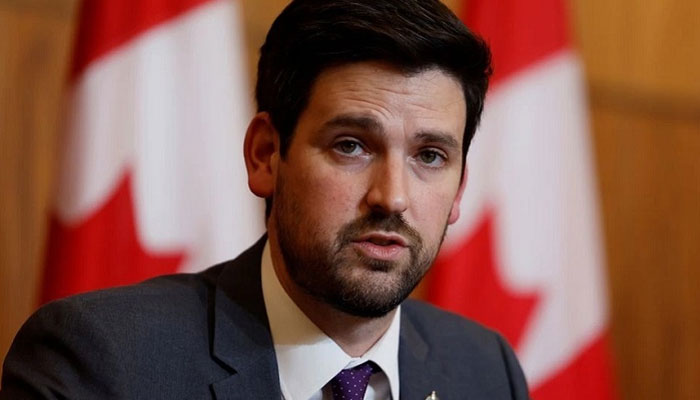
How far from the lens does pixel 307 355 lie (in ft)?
5.25

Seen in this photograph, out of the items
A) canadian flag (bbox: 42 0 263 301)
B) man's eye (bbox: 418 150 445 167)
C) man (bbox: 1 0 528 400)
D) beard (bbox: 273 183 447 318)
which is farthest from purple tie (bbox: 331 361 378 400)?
canadian flag (bbox: 42 0 263 301)

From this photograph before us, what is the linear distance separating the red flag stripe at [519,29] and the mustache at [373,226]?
1060 mm

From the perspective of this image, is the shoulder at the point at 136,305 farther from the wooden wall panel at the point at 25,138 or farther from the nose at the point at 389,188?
the wooden wall panel at the point at 25,138

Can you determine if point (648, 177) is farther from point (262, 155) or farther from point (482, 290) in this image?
point (262, 155)

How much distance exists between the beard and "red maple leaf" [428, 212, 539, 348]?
2.77ft

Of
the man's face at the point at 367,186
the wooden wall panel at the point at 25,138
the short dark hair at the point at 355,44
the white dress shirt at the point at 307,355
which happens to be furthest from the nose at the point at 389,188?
the wooden wall panel at the point at 25,138

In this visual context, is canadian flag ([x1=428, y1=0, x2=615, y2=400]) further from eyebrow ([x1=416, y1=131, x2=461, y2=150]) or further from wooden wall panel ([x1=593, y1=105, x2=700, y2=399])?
eyebrow ([x1=416, y1=131, x2=461, y2=150])

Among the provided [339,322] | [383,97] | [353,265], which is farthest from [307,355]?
[383,97]

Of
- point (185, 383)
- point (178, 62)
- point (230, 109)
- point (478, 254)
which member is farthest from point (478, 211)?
point (185, 383)

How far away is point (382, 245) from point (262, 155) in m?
0.29

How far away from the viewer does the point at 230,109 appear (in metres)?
2.29

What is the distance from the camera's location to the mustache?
1471 millimetres

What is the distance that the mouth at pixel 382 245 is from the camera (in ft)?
4.85

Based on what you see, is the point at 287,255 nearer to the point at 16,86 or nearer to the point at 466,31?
the point at 466,31
